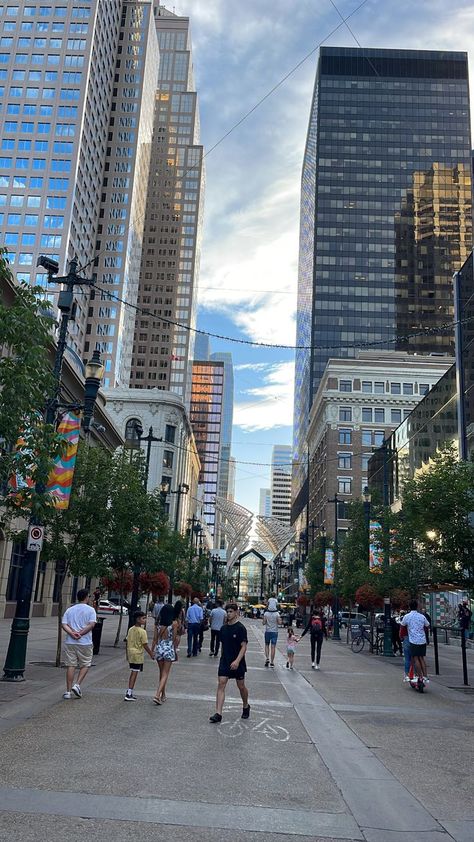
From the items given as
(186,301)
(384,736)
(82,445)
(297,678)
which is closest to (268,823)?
(384,736)

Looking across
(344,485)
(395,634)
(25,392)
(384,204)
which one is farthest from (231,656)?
(384,204)

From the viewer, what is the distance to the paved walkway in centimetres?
555

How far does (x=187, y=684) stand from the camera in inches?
597

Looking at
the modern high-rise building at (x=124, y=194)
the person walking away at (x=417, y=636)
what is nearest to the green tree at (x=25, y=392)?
the person walking away at (x=417, y=636)

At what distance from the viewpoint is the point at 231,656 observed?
1045cm

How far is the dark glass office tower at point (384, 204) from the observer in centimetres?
13975

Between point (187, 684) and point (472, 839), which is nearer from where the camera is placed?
point (472, 839)

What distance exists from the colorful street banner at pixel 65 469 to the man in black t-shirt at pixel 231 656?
5.77 meters

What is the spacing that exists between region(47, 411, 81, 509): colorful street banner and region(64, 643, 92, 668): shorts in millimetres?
3795

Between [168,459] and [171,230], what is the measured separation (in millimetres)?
98421

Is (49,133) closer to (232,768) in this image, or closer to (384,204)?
(384,204)

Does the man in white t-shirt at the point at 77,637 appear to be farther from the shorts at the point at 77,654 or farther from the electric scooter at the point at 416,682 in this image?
the electric scooter at the point at 416,682

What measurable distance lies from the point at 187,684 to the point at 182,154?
602 feet

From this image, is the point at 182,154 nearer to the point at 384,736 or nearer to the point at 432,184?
the point at 432,184
